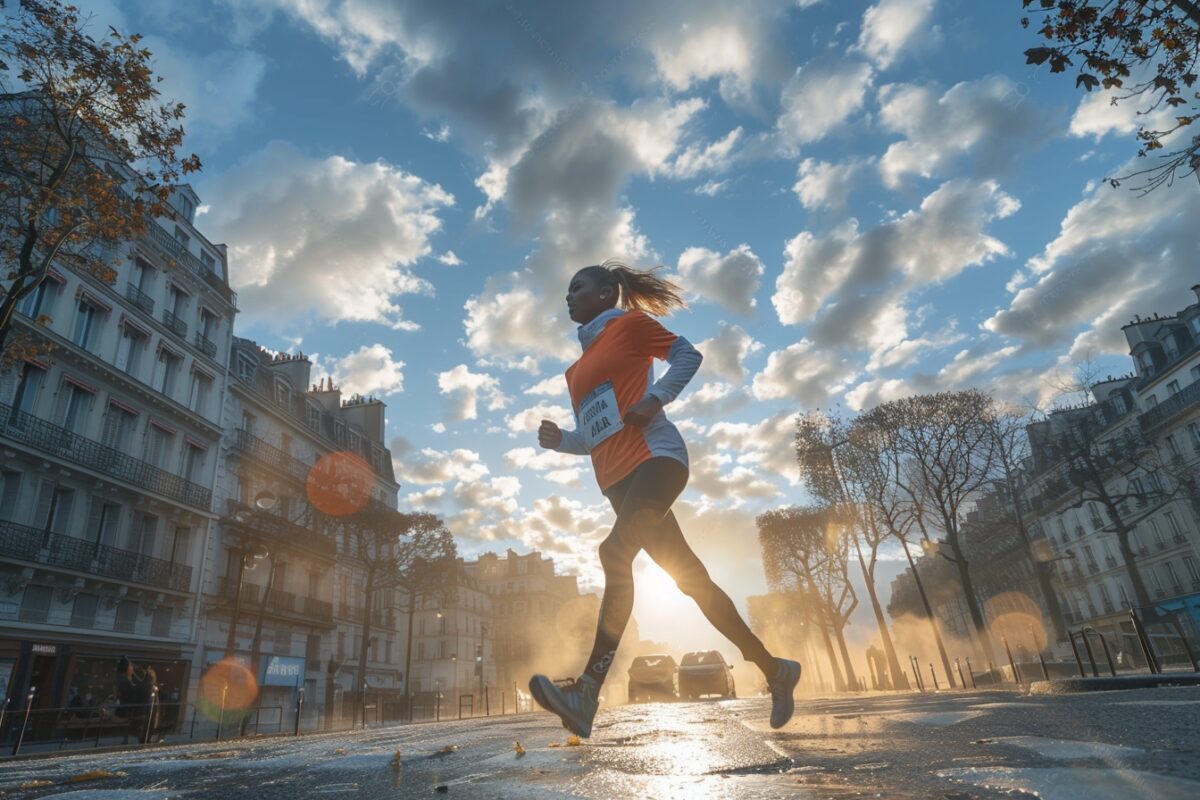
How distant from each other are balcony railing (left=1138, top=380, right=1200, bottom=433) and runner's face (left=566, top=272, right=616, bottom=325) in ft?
144

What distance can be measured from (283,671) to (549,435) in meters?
33.0

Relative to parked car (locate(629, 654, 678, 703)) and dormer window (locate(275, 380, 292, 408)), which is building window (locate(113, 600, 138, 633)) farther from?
parked car (locate(629, 654, 678, 703))

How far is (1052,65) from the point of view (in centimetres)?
573

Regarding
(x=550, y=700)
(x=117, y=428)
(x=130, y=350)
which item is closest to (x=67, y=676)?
(x=117, y=428)

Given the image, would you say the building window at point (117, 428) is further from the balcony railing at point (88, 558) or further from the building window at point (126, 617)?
the building window at point (126, 617)

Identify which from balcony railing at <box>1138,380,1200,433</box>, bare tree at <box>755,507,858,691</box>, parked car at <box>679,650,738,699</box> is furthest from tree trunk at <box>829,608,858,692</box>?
balcony railing at <box>1138,380,1200,433</box>

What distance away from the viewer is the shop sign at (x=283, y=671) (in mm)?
29812

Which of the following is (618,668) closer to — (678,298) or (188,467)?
(188,467)

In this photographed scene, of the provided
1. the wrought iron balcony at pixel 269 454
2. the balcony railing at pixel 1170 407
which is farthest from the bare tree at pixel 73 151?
the balcony railing at pixel 1170 407

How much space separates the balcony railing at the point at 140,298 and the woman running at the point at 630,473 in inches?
1080

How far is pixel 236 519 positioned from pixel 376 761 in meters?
29.3

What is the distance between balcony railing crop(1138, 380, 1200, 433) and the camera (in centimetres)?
3555

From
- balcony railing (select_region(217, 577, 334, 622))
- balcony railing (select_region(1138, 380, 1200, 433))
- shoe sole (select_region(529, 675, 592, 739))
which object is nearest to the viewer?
shoe sole (select_region(529, 675, 592, 739))

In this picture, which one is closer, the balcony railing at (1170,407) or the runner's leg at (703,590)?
the runner's leg at (703,590)
